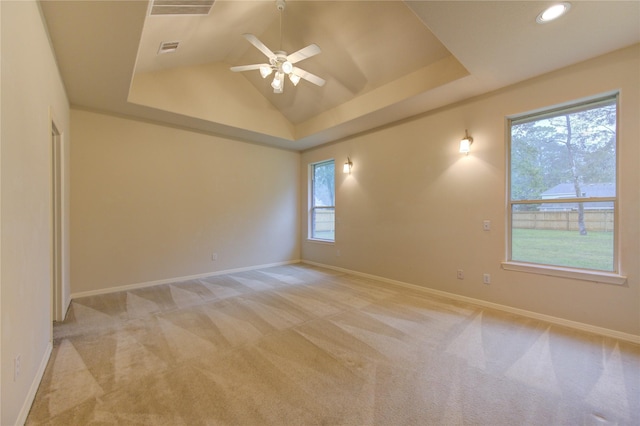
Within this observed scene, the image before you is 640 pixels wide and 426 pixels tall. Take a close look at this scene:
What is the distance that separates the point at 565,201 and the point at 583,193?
0.16m

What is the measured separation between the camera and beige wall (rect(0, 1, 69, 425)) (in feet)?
4.41

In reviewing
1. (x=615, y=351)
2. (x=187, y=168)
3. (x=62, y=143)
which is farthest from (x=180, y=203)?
(x=615, y=351)

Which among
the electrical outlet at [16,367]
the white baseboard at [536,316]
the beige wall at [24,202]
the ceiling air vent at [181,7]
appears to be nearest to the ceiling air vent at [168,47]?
the ceiling air vent at [181,7]

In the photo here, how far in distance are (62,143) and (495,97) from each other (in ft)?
17.1

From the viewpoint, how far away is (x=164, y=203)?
14.4 feet

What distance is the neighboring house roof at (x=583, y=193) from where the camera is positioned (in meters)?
2.63

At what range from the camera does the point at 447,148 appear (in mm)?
3727

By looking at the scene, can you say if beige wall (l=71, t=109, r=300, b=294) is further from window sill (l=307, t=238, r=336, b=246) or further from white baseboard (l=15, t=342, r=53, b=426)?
white baseboard (l=15, t=342, r=53, b=426)

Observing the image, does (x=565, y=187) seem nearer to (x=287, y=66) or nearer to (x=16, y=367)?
(x=287, y=66)

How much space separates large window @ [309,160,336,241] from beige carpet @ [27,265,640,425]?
8.39 feet

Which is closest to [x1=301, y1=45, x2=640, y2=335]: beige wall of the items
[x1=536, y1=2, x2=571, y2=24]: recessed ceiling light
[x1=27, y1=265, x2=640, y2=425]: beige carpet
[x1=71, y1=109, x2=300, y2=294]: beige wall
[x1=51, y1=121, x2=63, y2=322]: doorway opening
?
[x1=27, y1=265, x2=640, y2=425]: beige carpet

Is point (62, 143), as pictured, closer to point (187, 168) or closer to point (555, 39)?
point (187, 168)

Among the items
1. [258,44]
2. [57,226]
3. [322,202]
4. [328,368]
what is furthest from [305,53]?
[322,202]

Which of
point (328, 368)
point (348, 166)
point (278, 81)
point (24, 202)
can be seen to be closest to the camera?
point (24, 202)
